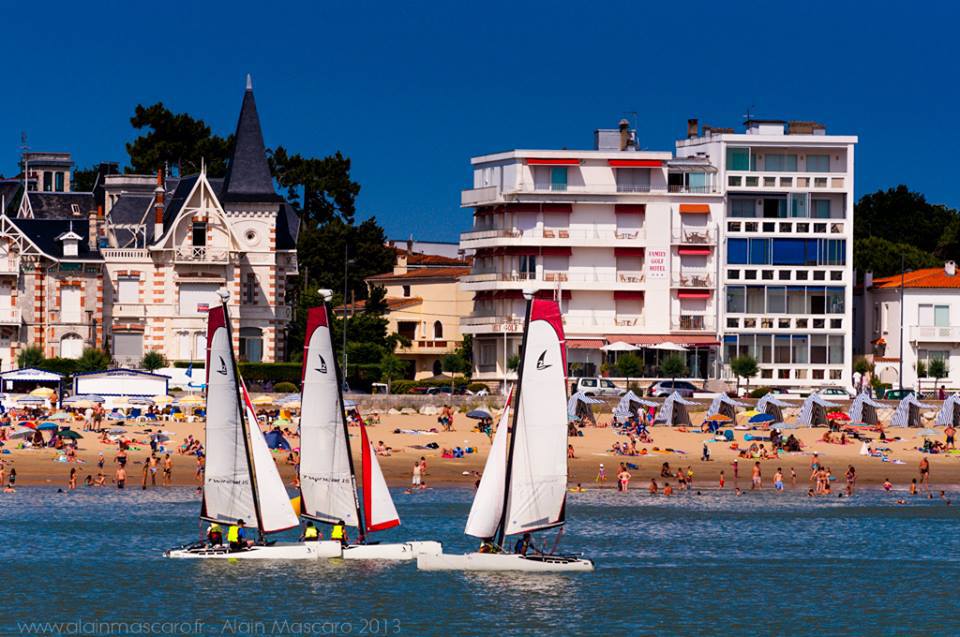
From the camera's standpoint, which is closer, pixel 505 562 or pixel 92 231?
pixel 505 562

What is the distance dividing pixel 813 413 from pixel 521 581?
41.2 m

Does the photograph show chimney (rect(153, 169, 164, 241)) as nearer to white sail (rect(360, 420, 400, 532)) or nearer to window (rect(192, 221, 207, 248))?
window (rect(192, 221, 207, 248))

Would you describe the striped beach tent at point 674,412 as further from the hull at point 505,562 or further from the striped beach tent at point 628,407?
the hull at point 505,562

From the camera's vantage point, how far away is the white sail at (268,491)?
51625 millimetres

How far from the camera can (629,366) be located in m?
105

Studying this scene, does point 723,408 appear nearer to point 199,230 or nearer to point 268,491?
point 199,230

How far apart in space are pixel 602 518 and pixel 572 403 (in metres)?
23.9

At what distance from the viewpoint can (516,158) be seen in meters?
110

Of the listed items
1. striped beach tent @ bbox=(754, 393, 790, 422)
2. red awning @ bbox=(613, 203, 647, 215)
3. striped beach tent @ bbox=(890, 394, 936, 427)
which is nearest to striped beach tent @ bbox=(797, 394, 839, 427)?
striped beach tent @ bbox=(754, 393, 790, 422)

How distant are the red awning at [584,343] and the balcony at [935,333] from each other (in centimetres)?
1847

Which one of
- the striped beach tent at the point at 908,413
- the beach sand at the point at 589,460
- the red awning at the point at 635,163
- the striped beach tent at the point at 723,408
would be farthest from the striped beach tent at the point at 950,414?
the red awning at the point at 635,163

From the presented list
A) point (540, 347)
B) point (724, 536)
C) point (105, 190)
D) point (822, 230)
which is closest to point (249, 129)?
point (105, 190)

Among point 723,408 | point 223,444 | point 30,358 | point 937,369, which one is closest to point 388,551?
point 223,444

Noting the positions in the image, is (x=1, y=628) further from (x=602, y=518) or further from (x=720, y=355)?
(x=720, y=355)
